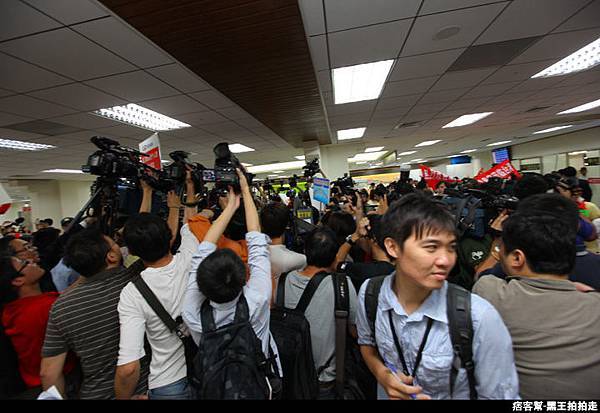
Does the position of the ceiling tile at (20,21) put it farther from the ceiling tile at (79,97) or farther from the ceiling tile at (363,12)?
the ceiling tile at (363,12)

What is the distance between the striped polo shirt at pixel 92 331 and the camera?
3.13ft

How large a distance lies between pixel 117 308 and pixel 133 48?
6.66 ft

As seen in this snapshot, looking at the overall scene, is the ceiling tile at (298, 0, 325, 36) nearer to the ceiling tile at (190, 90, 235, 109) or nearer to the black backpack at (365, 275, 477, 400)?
the ceiling tile at (190, 90, 235, 109)

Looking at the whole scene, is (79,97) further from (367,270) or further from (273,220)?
(367,270)

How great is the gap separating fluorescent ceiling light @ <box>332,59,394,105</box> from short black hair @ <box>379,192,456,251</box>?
2389 millimetres

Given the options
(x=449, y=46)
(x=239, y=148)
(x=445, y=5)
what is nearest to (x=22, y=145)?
(x=239, y=148)

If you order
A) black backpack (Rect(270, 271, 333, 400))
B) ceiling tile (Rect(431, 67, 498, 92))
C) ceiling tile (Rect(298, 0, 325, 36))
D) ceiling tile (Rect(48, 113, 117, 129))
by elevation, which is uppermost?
ceiling tile (Rect(431, 67, 498, 92))

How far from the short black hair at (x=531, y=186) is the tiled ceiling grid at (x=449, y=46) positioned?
4.39 ft

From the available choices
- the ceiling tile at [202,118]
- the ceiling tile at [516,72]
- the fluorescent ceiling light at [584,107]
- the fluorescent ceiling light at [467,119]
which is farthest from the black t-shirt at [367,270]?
the fluorescent ceiling light at [584,107]

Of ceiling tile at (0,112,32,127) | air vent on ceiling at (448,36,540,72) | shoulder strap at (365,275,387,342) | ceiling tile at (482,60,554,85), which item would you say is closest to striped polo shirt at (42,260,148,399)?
shoulder strap at (365,275,387,342)

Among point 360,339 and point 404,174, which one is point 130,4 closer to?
point 360,339

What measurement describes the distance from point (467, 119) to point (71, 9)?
6.67 meters

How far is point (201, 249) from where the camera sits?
1052 millimetres

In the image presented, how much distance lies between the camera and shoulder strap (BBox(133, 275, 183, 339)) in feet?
3.35
